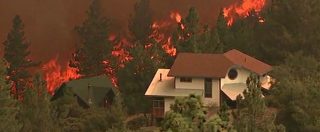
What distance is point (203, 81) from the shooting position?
1517 inches

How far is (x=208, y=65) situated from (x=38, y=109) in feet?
44.7

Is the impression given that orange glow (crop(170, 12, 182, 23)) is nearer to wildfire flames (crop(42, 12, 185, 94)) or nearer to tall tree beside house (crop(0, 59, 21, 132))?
wildfire flames (crop(42, 12, 185, 94))

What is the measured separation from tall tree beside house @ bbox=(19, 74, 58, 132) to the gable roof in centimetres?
1124

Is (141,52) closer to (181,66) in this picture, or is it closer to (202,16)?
(181,66)

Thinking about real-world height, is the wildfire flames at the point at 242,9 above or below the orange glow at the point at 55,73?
above

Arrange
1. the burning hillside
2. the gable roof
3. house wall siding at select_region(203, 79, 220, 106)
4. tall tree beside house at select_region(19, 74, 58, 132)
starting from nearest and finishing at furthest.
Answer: tall tree beside house at select_region(19, 74, 58, 132) → house wall siding at select_region(203, 79, 220, 106) → the gable roof → the burning hillside

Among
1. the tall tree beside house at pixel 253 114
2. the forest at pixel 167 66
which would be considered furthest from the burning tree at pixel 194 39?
the tall tree beside house at pixel 253 114

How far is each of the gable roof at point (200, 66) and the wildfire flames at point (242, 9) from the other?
24.1 m

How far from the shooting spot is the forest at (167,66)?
25234mm

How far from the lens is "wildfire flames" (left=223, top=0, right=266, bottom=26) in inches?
2530

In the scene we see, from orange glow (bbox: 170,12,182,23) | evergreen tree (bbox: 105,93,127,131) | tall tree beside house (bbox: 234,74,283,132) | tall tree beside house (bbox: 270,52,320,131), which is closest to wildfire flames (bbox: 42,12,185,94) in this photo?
orange glow (bbox: 170,12,182,23)

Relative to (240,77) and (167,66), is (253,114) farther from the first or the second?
(167,66)

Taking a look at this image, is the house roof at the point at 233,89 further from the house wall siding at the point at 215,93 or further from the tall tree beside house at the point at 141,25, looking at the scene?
the tall tree beside house at the point at 141,25

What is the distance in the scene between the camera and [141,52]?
42.7m
